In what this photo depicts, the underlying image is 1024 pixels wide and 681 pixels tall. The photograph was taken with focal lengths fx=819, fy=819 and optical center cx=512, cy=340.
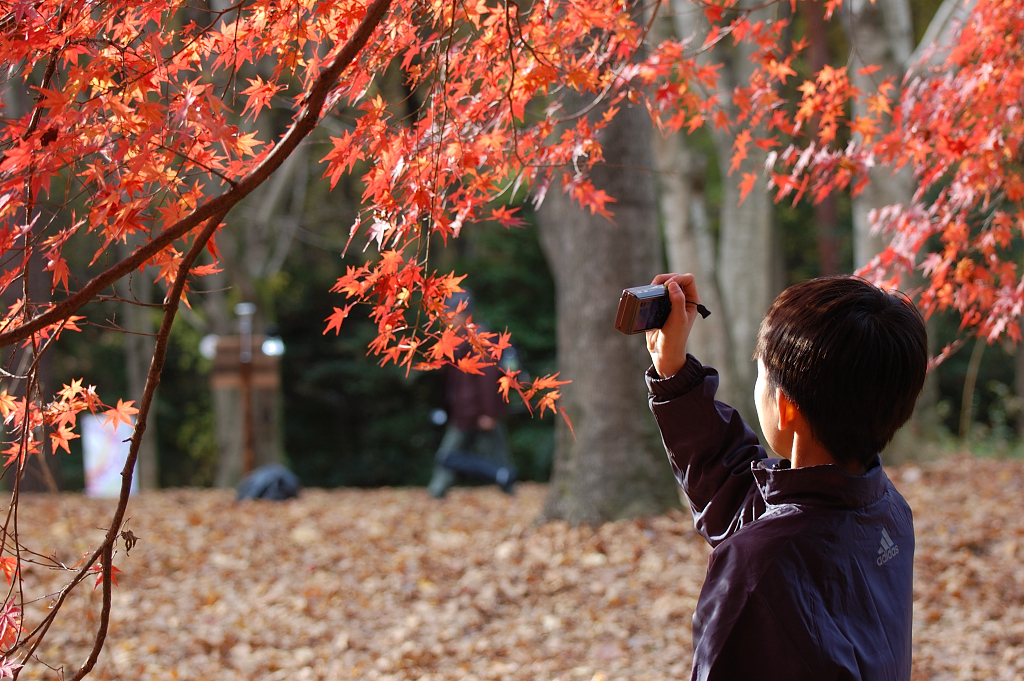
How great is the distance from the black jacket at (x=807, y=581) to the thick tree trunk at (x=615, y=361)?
3.97 metres

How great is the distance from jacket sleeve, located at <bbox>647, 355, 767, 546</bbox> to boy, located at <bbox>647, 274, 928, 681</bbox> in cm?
10

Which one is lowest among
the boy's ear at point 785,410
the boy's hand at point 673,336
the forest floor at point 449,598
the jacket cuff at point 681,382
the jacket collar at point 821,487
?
the forest floor at point 449,598

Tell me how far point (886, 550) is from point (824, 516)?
169 millimetres

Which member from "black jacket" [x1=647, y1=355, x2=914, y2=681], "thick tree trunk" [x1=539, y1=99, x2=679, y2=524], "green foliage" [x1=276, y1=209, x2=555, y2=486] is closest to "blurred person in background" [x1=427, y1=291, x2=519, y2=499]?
"thick tree trunk" [x1=539, y1=99, x2=679, y2=524]

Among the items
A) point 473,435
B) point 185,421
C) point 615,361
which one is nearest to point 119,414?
point 615,361

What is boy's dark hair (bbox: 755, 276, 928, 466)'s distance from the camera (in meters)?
1.22

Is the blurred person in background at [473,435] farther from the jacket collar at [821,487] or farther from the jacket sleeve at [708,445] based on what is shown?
the jacket collar at [821,487]

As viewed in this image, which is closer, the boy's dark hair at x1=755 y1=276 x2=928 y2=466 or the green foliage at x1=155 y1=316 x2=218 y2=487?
the boy's dark hair at x1=755 y1=276 x2=928 y2=466

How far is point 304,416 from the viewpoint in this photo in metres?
17.2

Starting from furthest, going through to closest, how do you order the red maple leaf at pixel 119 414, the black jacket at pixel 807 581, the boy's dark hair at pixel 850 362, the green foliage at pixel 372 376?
1. the green foliage at pixel 372 376
2. the red maple leaf at pixel 119 414
3. the boy's dark hair at pixel 850 362
4. the black jacket at pixel 807 581

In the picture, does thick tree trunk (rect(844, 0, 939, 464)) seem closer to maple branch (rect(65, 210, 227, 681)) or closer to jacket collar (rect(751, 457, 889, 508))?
jacket collar (rect(751, 457, 889, 508))

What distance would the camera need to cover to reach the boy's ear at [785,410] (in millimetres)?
1288

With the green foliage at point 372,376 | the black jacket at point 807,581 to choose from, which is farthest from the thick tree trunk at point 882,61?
the green foliage at point 372,376

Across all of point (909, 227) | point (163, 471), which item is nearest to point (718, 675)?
point (909, 227)
